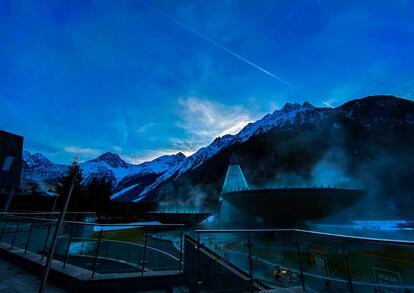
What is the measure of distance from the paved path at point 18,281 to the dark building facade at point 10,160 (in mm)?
15098

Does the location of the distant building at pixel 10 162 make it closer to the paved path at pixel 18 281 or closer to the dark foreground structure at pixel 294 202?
the paved path at pixel 18 281

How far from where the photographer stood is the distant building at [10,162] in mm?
16578

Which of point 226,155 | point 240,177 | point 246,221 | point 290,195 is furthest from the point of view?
point 226,155

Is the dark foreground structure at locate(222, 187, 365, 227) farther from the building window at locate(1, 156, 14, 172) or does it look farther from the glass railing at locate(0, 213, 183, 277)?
the building window at locate(1, 156, 14, 172)

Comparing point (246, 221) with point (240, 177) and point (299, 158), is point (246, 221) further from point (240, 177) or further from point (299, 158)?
point (299, 158)

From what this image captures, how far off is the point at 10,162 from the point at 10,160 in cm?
22

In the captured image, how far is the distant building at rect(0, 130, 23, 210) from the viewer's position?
16.6 m

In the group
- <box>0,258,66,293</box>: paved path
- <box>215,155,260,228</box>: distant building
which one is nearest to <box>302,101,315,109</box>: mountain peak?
<box>215,155,260,228</box>: distant building

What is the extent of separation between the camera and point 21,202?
19750mm

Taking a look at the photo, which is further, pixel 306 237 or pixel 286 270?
pixel 286 270

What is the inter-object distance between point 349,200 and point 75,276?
18.7 meters

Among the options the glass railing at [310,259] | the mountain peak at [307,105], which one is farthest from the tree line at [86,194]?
the mountain peak at [307,105]

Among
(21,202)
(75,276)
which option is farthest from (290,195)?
(21,202)

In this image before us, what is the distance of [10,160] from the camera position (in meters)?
17.5
